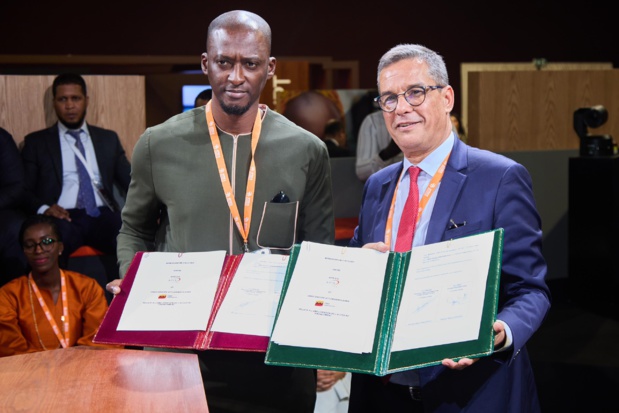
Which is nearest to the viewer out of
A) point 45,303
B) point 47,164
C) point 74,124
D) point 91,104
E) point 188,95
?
point 45,303

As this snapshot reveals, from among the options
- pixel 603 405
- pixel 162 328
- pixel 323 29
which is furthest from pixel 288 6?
pixel 162 328

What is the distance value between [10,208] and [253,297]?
3.03 meters

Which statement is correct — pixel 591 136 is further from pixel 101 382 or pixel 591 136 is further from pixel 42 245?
pixel 101 382

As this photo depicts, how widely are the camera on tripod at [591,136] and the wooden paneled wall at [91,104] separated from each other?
3.28 meters

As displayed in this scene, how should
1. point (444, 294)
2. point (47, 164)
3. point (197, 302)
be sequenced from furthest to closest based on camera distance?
point (47, 164)
point (197, 302)
point (444, 294)

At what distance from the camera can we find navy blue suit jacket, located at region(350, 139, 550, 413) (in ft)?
5.92

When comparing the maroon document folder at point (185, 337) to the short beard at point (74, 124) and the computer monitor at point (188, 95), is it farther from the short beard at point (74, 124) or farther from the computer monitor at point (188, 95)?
the computer monitor at point (188, 95)

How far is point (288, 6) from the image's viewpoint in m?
9.88

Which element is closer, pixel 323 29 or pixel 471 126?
pixel 471 126

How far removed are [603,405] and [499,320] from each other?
273 cm

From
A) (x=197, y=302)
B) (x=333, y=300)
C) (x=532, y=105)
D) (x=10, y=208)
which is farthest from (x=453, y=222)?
(x=532, y=105)

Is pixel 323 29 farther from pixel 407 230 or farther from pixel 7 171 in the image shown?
pixel 407 230

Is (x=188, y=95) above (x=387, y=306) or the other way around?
above

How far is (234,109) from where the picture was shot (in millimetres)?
2287
